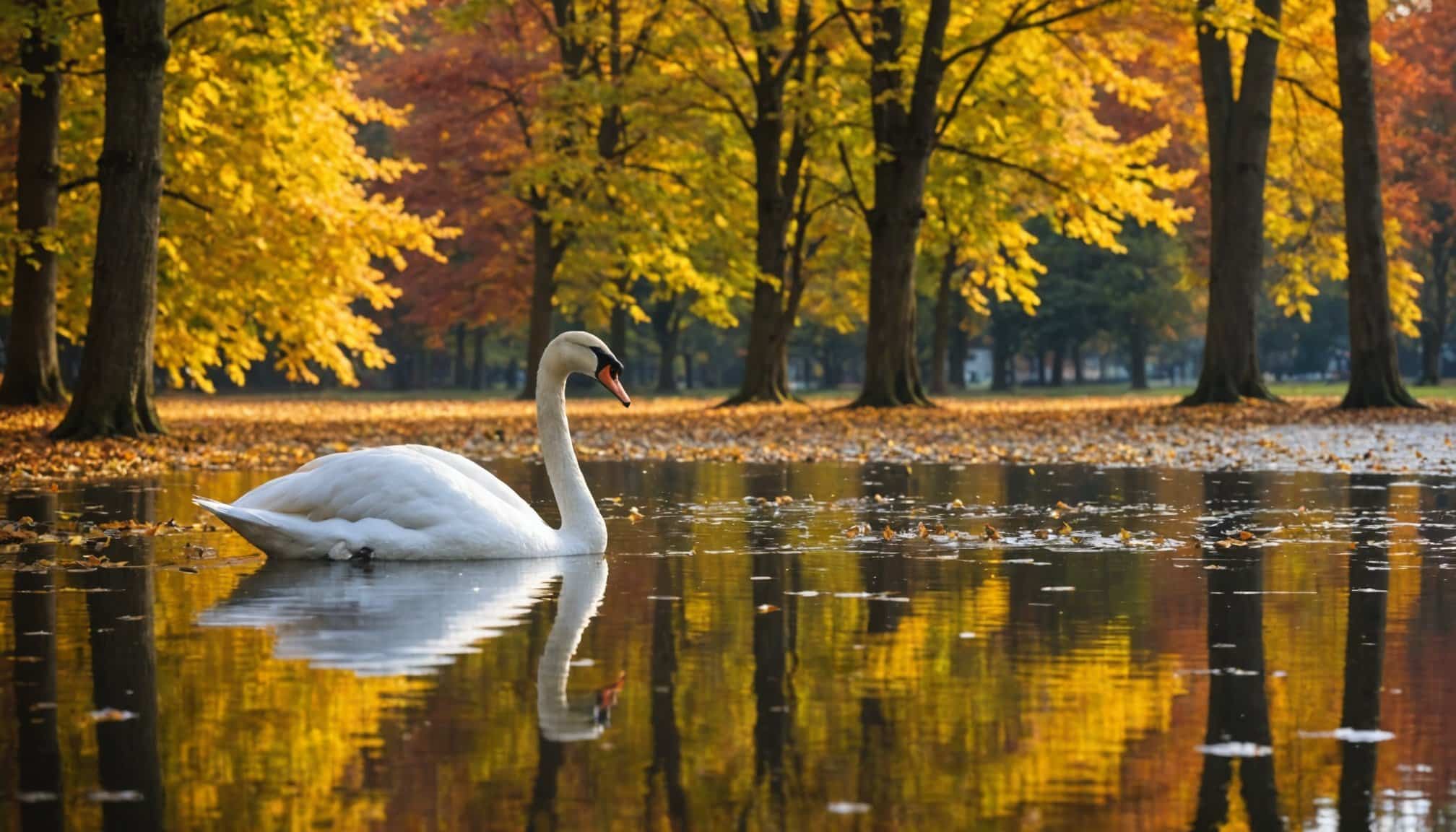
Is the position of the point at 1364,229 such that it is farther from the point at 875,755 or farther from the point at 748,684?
the point at 875,755

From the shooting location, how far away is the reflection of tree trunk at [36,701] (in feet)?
16.6

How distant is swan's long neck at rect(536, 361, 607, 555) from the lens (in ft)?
37.2

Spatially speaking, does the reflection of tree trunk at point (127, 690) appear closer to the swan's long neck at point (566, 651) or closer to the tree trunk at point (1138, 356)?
the swan's long neck at point (566, 651)

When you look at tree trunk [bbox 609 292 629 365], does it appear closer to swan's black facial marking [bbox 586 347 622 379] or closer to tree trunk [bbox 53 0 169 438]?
tree trunk [bbox 53 0 169 438]

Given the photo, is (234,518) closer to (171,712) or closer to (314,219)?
(171,712)

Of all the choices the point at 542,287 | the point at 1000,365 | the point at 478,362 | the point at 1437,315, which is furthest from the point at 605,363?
the point at 478,362

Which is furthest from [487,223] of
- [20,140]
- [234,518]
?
[234,518]

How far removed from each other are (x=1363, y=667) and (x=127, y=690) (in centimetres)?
409

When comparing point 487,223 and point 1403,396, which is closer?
point 1403,396

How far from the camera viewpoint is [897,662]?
7.39 meters

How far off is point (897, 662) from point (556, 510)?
8.04 m

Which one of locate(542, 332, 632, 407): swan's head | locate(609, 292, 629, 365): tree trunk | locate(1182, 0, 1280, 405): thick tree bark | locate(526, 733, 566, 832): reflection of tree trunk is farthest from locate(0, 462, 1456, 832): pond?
locate(609, 292, 629, 365): tree trunk

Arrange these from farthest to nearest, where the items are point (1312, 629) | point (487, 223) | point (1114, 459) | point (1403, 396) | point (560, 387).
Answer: point (487, 223) → point (1403, 396) → point (1114, 459) → point (560, 387) → point (1312, 629)

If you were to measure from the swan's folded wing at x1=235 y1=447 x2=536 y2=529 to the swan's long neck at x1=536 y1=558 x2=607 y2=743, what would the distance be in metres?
0.66
